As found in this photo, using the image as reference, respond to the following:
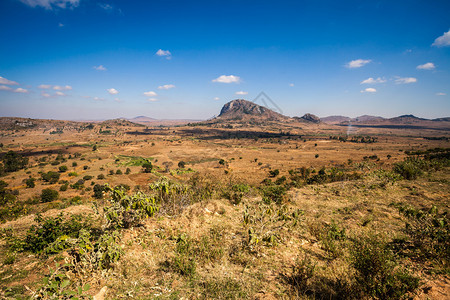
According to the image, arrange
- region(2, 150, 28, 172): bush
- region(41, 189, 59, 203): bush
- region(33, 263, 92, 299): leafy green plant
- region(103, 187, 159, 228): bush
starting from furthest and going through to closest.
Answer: region(2, 150, 28, 172): bush
region(41, 189, 59, 203): bush
region(103, 187, 159, 228): bush
region(33, 263, 92, 299): leafy green plant

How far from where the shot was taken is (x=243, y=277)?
457 cm

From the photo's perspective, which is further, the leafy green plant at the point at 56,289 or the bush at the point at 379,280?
the bush at the point at 379,280

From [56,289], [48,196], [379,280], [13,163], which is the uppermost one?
[56,289]

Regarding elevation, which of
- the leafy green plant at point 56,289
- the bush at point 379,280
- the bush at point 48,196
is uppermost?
the leafy green plant at point 56,289

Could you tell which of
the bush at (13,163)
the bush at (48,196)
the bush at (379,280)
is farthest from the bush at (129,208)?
the bush at (13,163)

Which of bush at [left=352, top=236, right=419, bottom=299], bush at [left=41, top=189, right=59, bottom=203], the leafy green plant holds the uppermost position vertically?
the leafy green plant

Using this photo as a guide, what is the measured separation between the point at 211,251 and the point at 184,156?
5687 cm

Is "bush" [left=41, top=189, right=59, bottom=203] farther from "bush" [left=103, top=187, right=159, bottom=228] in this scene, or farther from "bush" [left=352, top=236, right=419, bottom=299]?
"bush" [left=352, top=236, right=419, bottom=299]

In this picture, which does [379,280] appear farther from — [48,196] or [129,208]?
[48,196]

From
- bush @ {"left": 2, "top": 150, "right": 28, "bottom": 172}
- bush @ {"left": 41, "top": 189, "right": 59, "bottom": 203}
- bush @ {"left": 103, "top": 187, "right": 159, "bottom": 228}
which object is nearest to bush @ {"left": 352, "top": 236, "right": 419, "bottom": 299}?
bush @ {"left": 103, "top": 187, "right": 159, "bottom": 228}

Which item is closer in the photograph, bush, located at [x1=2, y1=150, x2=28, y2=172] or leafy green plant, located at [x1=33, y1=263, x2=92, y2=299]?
leafy green plant, located at [x1=33, y1=263, x2=92, y2=299]

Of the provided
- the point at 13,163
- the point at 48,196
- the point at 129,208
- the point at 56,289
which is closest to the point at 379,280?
the point at 56,289

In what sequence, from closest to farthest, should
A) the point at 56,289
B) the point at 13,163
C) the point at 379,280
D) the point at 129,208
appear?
the point at 56,289 → the point at 379,280 → the point at 129,208 → the point at 13,163

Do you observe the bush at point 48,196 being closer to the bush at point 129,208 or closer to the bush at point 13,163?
the bush at point 129,208
